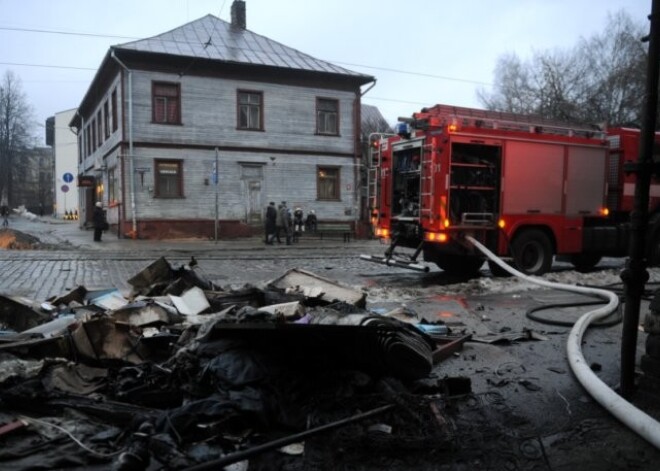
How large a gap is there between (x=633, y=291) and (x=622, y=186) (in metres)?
8.93

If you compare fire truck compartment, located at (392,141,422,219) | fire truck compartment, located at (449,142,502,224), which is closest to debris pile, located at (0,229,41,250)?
fire truck compartment, located at (392,141,422,219)

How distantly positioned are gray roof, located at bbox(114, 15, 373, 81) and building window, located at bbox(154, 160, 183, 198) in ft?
15.2

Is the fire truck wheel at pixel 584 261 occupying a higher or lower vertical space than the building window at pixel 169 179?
lower

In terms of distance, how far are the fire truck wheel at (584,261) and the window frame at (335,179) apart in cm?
1495

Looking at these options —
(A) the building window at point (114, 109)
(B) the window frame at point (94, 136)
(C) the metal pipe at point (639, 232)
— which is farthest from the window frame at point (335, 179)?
(C) the metal pipe at point (639, 232)

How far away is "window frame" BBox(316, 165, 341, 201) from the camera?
1034 inches

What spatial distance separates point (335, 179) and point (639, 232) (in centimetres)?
2302

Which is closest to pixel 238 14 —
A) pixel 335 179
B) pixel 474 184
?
pixel 335 179

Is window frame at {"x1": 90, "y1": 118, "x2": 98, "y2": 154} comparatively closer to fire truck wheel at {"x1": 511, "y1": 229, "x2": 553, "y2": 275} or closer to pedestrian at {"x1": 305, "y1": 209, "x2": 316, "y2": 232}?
pedestrian at {"x1": 305, "y1": 209, "x2": 316, "y2": 232}

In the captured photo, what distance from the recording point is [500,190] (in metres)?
10.4

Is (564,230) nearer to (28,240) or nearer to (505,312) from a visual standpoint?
(505,312)

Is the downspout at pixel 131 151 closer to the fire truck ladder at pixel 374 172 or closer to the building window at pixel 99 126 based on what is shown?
the building window at pixel 99 126

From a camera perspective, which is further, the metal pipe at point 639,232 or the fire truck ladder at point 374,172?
the fire truck ladder at point 374,172

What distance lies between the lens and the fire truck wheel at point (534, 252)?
10.8 metres
